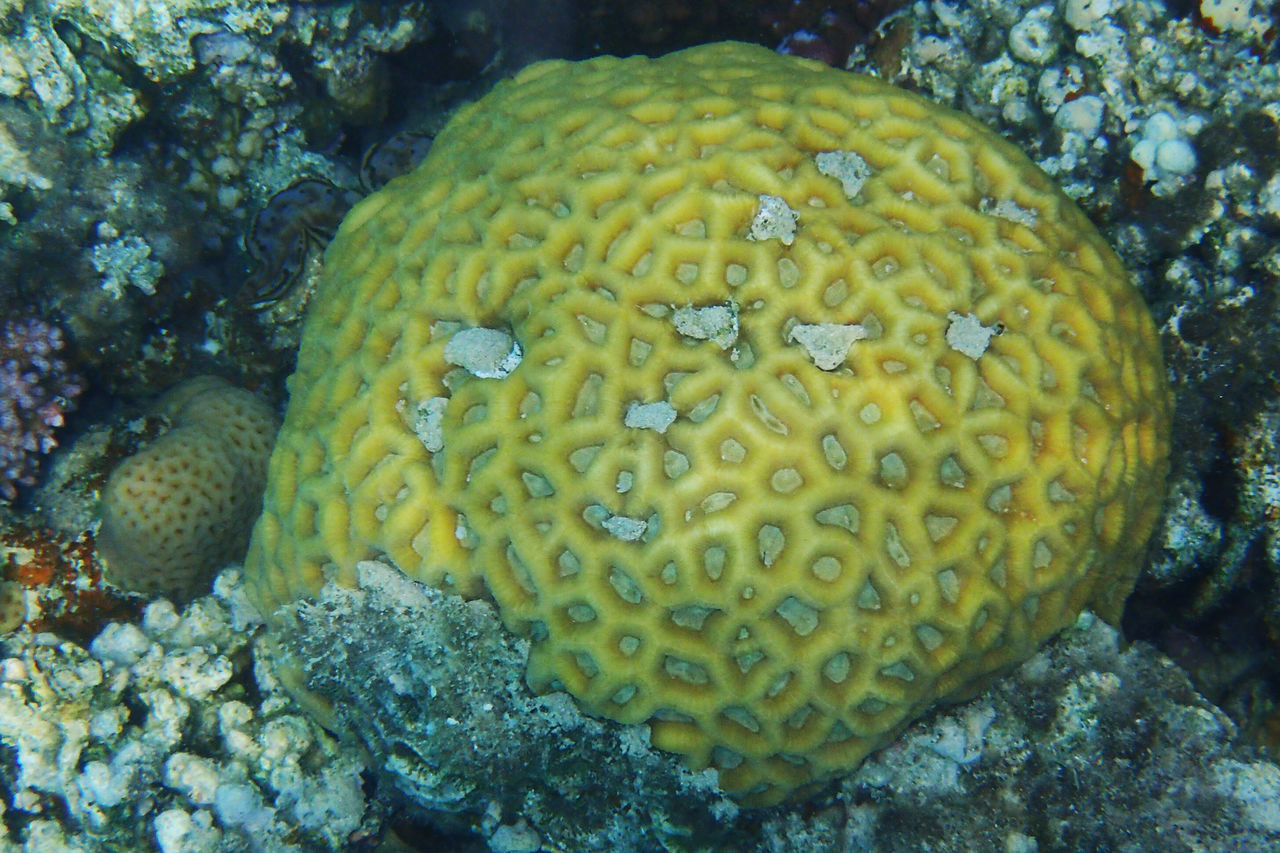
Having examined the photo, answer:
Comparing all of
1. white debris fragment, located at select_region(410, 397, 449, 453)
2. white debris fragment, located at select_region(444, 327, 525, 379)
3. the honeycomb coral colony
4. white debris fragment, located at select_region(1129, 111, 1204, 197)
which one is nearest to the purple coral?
the honeycomb coral colony

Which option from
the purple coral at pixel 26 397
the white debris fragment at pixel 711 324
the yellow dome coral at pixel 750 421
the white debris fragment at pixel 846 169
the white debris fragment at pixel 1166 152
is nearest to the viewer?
the yellow dome coral at pixel 750 421

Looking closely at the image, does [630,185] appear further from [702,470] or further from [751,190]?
[702,470]

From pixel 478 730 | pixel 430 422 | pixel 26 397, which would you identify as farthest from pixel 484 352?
pixel 26 397

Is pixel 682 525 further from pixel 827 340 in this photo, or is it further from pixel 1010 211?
pixel 1010 211

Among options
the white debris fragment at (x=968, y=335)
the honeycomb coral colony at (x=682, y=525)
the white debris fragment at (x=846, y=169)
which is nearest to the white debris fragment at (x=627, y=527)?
the honeycomb coral colony at (x=682, y=525)

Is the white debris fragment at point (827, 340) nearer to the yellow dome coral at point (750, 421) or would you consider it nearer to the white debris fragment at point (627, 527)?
the yellow dome coral at point (750, 421)
